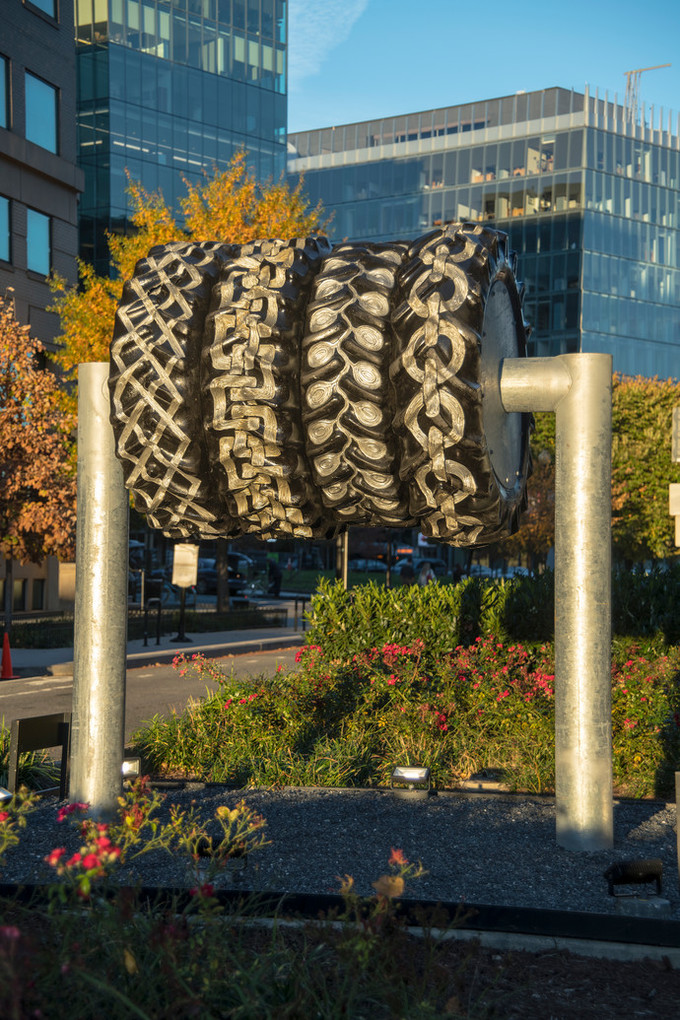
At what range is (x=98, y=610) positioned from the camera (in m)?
5.72

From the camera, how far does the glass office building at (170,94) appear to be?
59.7 metres

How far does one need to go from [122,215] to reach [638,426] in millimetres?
30823

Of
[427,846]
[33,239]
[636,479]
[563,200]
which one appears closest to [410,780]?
[427,846]

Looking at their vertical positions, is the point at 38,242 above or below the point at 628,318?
below

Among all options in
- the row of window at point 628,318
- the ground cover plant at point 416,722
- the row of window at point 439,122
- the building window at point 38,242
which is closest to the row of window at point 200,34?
the row of window at point 439,122

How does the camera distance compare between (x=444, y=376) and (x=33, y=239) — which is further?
(x=33, y=239)

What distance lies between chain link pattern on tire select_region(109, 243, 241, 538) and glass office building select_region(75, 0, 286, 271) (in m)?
56.5

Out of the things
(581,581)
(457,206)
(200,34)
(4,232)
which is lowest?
(581,581)

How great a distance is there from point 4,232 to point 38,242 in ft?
5.14

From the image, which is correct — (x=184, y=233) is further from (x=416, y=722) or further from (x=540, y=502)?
(x=540, y=502)

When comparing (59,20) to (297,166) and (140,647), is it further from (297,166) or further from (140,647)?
(297,166)

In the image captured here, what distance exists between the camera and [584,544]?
5.45 m

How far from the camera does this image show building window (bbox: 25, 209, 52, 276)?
103 feet

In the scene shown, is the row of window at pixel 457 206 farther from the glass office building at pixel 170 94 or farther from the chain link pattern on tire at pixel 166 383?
the chain link pattern on tire at pixel 166 383
